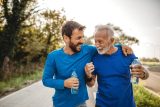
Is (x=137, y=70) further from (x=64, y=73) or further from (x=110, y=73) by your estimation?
(x=64, y=73)

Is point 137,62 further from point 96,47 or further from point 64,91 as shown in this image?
point 64,91

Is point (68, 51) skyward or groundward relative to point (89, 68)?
skyward

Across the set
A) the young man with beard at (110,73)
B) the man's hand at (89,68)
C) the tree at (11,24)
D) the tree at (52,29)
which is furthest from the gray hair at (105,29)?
the tree at (52,29)

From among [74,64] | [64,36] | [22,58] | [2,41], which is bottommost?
[22,58]

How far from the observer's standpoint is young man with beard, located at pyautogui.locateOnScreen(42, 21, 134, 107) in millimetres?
4949

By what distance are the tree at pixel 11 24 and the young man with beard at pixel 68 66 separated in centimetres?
2279

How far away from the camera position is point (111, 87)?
5.10 meters

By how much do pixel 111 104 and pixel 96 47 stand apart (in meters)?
0.80

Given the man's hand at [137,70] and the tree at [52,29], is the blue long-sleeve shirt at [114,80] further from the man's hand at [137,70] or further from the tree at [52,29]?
the tree at [52,29]

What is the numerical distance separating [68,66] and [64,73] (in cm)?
11

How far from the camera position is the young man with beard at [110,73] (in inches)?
200

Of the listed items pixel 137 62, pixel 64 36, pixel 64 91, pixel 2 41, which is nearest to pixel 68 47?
pixel 64 36

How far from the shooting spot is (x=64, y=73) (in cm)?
494

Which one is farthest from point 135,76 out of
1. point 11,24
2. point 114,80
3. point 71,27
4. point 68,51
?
point 11,24
